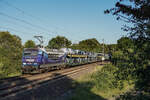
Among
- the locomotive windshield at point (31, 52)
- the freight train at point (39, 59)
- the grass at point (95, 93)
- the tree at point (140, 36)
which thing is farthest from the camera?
the locomotive windshield at point (31, 52)

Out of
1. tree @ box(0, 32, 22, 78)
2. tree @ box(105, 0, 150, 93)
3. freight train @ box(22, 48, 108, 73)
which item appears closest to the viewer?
tree @ box(105, 0, 150, 93)

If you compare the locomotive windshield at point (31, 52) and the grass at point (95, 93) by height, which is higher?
the locomotive windshield at point (31, 52)

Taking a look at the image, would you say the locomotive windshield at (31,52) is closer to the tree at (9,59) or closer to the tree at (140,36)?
the tree at (9,59)

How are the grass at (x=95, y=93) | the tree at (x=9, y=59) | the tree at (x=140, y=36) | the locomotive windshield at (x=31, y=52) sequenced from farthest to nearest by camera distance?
1. the tree at (x=9, y=59)
2. the locomotive windshield at (x=31, y=52)
3. the grass at (x=95, y=93)
4. the tree at (x=140, y=36)

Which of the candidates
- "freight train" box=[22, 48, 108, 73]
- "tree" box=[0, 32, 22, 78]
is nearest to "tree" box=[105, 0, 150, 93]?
"freight train" box=[22, 48, 108, 73]

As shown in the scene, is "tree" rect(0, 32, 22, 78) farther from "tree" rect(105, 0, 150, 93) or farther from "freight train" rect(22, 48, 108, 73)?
Answer: "tree" rect(105, 0, 150, 93)

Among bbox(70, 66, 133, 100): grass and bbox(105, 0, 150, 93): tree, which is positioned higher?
bbox(105, 0, 150, 93): tree

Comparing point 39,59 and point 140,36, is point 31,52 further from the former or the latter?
point 140,36

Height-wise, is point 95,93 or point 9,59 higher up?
point 9,59

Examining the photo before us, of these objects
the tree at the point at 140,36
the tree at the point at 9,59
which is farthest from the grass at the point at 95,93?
the tree at the point at 9,59

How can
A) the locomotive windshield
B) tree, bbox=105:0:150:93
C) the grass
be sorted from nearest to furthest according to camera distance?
tree, bbox=105:0:150:93 → the grass → the locomotive windshield

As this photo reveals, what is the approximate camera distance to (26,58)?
56.0 ft

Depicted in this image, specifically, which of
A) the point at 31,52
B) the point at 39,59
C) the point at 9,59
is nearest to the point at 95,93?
the point at 39,59

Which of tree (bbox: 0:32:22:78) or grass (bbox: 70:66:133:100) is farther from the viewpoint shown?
tree (bbox: 0:32:22:78)
